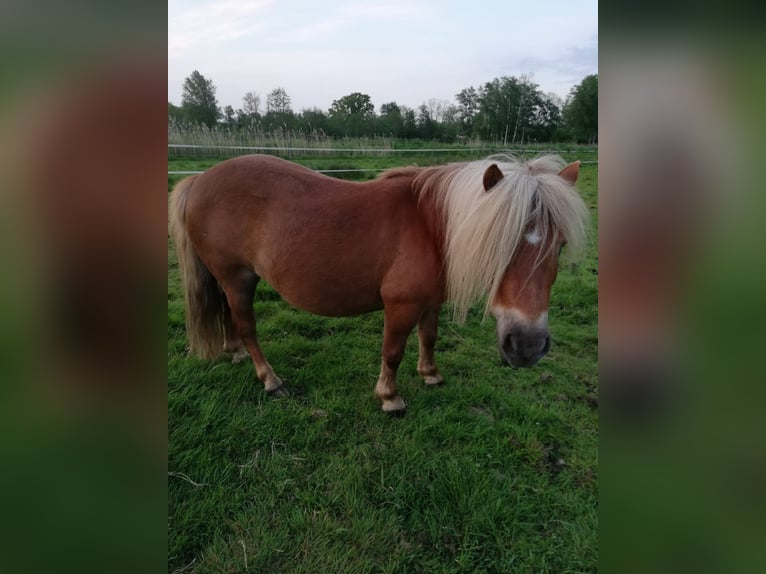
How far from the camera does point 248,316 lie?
303cm

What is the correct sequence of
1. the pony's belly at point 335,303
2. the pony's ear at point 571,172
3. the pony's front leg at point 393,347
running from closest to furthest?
the pony's ear at point 571,172
the pony's front leg at point 393,347
the pony's belly at point 335,303

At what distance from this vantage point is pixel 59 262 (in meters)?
0.57

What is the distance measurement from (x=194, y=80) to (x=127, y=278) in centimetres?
996

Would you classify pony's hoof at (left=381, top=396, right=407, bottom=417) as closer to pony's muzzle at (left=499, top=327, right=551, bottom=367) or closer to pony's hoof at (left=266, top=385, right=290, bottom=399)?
pony's hoof at (left=266, top=385, right=290, bottom=399)

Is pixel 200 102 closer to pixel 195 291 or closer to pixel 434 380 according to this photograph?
pixel 195 291

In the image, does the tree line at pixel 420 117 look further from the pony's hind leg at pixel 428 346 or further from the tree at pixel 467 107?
the pony's hind leg at pixel 428 346

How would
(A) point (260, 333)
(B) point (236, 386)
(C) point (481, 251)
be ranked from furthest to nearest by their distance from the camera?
(A) point (260, 333)
(B) point (236, 386)
(C) point (481, 251)

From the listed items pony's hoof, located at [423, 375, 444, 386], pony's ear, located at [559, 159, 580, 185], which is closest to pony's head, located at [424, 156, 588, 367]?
pony's ear, located at [559, 159, 580, 185]

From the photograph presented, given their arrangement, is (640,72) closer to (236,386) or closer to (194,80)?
(236,386)

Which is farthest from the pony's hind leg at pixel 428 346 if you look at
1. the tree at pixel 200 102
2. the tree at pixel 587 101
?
the tree at pixel 200 102

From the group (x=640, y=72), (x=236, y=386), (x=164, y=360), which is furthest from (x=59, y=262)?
(x=236, y=386)

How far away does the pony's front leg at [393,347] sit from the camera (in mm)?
2609

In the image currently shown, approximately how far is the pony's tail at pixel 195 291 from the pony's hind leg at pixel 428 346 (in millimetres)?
1758

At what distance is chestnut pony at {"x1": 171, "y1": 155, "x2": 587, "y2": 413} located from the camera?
193 cm
